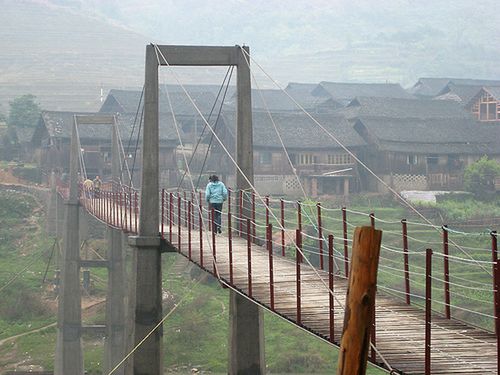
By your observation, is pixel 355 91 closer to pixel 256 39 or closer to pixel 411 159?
pixel 411 159

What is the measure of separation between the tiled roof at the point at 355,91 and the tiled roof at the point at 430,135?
15.1 m

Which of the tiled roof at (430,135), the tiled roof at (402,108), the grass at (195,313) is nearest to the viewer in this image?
the grass at (195,313)

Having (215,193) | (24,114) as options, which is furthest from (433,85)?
(215,193)

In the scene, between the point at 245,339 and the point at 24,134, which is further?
the point at 24,134

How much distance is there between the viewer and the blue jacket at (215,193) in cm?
1655

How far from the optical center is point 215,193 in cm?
1656

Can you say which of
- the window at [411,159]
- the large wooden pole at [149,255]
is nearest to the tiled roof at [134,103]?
the window at [411,159]

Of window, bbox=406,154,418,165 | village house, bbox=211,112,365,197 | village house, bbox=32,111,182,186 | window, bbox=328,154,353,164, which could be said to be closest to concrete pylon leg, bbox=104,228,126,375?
village house, bbox=32,111,182,186

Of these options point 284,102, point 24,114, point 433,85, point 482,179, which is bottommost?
point 482,179

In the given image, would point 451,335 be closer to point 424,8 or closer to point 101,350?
point 101,350

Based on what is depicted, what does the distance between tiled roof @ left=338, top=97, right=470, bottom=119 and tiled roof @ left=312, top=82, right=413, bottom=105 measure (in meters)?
10.3

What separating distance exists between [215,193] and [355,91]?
1938 inches

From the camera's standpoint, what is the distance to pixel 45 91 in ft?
288

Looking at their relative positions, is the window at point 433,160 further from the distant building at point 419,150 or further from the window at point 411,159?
the window at point 411,159
